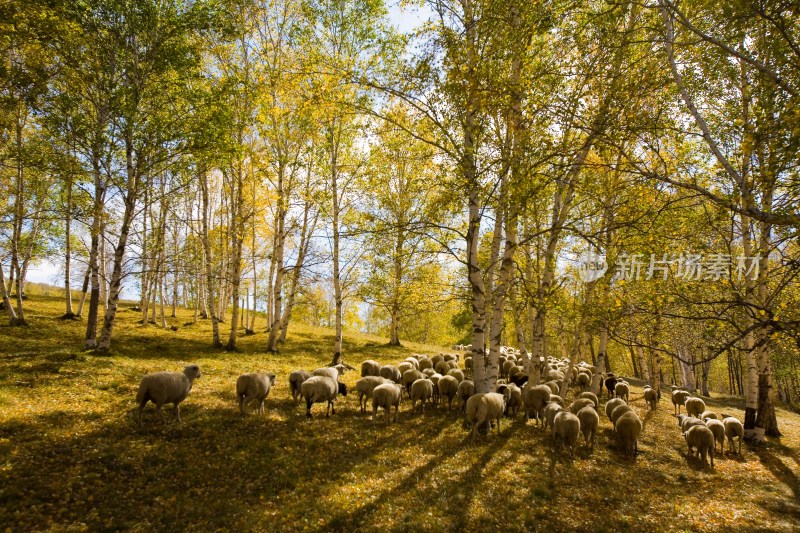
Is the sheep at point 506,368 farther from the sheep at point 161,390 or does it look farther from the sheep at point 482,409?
the sheep at point 161,390

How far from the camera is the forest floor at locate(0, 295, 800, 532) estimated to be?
7.30 meters

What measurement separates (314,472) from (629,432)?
10.5m

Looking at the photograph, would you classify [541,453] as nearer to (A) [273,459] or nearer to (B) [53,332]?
(A) [273,459]

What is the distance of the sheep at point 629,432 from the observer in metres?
12.9

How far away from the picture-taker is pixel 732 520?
8828 millimetres

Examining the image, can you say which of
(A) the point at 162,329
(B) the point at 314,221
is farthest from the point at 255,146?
(A) the point at 162,329

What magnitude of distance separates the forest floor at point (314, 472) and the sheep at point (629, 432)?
48 cm

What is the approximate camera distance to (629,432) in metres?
13.0

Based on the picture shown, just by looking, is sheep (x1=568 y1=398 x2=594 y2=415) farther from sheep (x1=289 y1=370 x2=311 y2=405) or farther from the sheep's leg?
the sheep's leg

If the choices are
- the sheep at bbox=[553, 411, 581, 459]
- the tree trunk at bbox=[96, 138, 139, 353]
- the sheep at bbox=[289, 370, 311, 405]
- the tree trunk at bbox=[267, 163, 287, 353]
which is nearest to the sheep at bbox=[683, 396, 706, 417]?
the sheep at bbox=[553, 411, 581, 459]

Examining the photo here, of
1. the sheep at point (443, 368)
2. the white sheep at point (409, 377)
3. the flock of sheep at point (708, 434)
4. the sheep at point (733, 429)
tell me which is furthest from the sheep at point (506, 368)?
the sheep at point (733, 429)

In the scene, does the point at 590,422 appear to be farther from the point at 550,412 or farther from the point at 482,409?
the point at 482,409

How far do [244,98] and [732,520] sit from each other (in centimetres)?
2780

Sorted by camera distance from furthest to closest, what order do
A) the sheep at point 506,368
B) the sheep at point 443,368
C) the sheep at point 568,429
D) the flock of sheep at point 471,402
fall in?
the sheep at point 506,368
the sheep at point 443,368
the sheep at point 568,429
the flock of sheep at point 471,402
